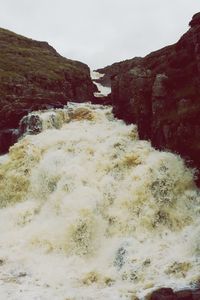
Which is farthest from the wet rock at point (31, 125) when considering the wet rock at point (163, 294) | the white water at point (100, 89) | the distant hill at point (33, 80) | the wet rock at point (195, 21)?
the white water at point (100, 89)

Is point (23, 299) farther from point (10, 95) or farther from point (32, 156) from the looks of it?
point (10, 95)

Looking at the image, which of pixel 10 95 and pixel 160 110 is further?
pixel 10 95

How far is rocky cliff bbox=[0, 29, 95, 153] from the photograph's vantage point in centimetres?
5509

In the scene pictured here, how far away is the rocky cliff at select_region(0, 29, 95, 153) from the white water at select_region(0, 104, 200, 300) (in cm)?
959

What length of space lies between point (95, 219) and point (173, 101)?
41.6 ft

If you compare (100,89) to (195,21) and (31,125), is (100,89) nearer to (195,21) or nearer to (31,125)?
(31,125)

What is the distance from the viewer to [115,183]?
37719 mm

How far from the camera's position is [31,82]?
81.1m

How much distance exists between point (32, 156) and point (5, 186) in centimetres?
340

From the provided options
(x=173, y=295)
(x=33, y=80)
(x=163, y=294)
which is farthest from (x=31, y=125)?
(x=33, y=80)

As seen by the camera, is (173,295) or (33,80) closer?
(173,295)

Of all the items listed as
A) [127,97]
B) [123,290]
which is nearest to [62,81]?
[127,97]

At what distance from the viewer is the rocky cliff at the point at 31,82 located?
55.1 metres

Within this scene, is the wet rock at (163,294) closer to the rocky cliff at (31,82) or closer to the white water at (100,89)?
the rocky cliff at (31,82)
